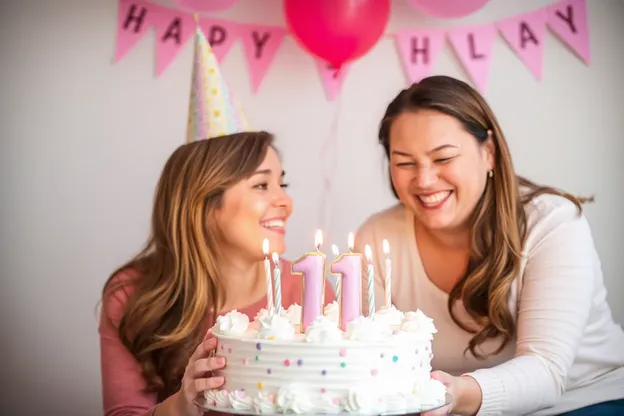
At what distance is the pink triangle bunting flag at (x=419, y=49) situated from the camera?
136 inches

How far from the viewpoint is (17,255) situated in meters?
A: 3.47

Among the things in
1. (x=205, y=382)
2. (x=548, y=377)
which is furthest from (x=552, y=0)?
(x=205, y=382)

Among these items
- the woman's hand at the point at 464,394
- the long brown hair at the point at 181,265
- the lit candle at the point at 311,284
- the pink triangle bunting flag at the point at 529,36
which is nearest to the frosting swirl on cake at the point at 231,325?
the lit candle at the point at 311,284

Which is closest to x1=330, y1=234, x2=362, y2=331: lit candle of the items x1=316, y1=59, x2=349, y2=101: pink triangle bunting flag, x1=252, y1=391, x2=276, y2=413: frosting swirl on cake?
x1=252, y1=391, x2=276, y2=413: frosting swirl on cake

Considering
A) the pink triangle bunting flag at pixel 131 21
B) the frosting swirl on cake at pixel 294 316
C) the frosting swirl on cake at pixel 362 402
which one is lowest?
the frosting swirl on cake at pixel 362 402

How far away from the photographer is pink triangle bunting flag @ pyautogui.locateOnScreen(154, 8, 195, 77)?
137 inches

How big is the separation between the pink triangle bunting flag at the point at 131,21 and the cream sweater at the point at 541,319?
4.53 feet

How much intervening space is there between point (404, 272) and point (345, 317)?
2.41 feet

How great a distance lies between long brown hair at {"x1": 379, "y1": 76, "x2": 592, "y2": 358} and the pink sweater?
0.50 metres

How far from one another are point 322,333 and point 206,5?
2.05 m

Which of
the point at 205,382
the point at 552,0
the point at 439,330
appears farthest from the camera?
the point at 552,0

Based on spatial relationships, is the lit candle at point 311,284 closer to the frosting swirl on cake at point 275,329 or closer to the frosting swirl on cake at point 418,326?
the frosting swirl on cake at point 275,329

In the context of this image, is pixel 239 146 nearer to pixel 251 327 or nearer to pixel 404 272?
→ pixel 404 272

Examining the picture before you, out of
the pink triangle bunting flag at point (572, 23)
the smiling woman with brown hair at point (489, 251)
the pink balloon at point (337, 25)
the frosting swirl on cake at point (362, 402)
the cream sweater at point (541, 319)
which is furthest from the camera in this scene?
the pink triangle bunting flag at point (572, 23)
